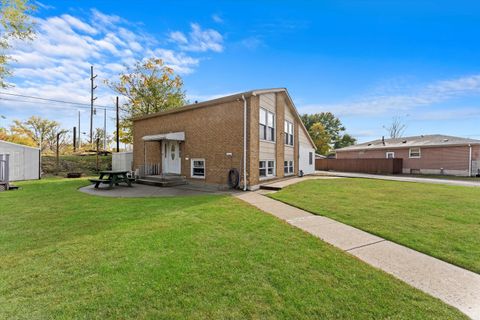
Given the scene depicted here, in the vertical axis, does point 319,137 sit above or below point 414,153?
above

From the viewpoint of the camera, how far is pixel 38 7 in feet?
32.9

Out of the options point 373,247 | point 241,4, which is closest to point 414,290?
point 373,247

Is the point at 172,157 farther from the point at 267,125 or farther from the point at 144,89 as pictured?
the point at 144,89

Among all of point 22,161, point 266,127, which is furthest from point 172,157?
point 22,161

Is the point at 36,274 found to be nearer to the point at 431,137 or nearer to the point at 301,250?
the point at 301,250

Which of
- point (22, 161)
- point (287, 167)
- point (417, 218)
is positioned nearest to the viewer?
point (417, 218)

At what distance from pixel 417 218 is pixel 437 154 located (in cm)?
2185

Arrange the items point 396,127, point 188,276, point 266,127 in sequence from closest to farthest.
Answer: point 188,276 → point 266,127 → point 396,127

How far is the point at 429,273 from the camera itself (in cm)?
308

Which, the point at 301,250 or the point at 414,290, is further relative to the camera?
the point at 301,250

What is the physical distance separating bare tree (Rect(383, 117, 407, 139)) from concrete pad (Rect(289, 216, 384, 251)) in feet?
158

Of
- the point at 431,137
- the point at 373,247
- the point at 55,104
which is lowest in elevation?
the point at 373,247

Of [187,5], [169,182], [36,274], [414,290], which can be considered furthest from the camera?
[169,182]

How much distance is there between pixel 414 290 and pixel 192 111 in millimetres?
12013
